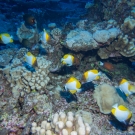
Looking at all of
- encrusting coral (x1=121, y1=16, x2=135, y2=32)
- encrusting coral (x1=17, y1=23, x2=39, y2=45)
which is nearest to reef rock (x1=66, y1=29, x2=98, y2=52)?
encrusting coral (x1=121, y1=16, x2=135, y2=32)

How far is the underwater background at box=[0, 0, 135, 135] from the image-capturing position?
3.92 meters

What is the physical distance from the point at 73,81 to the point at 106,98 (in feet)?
5.10

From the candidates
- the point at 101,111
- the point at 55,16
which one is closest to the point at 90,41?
the point at 101,111

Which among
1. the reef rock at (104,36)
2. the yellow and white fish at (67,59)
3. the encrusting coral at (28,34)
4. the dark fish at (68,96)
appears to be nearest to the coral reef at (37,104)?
the dark fish at (68,96)

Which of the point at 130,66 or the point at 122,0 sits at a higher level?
the point at 122,0

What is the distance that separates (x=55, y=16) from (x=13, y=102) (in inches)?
449

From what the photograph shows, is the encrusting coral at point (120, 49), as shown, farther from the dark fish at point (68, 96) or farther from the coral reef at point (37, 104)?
the coral reef at point (37, 104)

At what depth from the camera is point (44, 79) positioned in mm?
5418

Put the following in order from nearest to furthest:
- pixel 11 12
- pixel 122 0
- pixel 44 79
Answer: pixel 44 79 → pixel 122 0 → pixel 11 12

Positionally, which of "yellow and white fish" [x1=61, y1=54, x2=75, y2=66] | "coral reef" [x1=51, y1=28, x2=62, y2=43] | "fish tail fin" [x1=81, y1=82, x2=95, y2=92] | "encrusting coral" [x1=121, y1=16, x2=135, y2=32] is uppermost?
"encrusting coral" [x1=121, y1=16, x2=135, y2=32]

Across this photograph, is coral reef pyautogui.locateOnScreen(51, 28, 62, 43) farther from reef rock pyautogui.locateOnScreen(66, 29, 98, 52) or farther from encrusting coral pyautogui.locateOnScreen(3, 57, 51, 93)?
encrusting coral pyautogui.locateOnScreen(3, 57, 51, 93)

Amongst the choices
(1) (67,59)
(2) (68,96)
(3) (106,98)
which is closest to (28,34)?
(1) (67,59)

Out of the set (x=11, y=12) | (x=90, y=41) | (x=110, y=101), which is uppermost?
(x=90, y=41)

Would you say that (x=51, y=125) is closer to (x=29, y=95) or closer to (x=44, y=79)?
(x=29, y=95)
